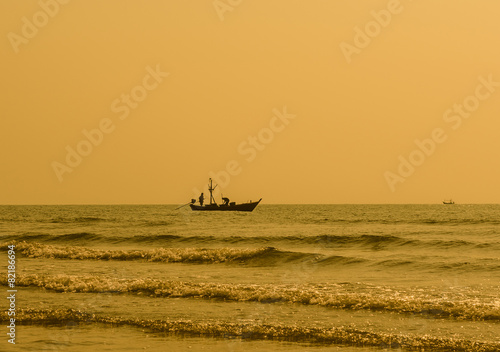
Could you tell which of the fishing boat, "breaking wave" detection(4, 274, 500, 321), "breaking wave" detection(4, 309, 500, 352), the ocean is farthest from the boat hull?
"breaking wave" detection(4, 309, 500, 352)

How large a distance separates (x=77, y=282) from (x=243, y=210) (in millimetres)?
95084

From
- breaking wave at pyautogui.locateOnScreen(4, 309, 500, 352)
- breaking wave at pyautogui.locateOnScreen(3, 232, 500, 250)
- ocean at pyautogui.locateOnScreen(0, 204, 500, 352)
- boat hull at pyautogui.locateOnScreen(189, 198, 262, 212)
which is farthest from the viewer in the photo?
boat hull at pyautogui.locateOnScreen(189, 198, 262, 212)

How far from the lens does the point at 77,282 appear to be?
854 inches

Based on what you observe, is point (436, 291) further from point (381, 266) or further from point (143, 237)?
point (143, 237)

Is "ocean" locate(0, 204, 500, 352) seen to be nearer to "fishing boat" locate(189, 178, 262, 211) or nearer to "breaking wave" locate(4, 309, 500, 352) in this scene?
"breaking wave" locate(4, 309, 500, 352)

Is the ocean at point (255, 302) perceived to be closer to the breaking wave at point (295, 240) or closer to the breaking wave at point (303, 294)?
the breaking wave at point (303, 294)

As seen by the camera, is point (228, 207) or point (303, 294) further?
point (228, 207)

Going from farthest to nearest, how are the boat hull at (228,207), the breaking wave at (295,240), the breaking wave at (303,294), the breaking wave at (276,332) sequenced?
the boat hull at (228,207) → the breaking wave at (295,240) → the breaking wave at (303,294) → the breaking wave at (276,332)

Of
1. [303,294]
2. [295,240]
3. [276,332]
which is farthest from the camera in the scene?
[295,240]

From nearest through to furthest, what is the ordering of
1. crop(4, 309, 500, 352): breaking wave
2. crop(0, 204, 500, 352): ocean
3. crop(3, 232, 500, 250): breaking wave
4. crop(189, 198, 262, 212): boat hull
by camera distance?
crop(4, 309, 500, 352): breaking wave
crop(0, 204, 500, 352): ocean
crop(3, 232, 500, 250): breaking wave
crop(189, 198, 262, 212): boat hull

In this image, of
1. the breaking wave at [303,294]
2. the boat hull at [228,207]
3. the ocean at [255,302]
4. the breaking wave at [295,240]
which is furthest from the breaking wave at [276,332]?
the boat hull at [228,207]

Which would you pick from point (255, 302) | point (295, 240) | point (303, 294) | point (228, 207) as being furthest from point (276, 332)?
point (228, 207)

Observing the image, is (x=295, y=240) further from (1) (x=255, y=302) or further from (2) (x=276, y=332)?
(2) (x=276, y=332)

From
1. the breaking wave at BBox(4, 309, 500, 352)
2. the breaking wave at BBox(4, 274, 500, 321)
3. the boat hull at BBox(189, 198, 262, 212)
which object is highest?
the boat hull at BBox(189, 198, 262, 212)
